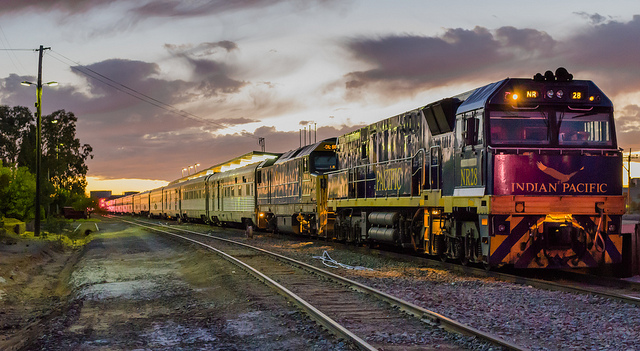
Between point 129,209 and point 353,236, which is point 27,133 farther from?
point 353,236

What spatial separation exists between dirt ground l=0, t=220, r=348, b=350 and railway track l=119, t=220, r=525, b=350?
291 millimetres

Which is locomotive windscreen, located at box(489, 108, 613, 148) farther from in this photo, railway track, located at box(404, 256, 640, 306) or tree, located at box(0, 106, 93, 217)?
tree, located at box(0, 106, 93, 217)

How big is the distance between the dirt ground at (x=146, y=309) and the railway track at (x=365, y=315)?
291 millimetres

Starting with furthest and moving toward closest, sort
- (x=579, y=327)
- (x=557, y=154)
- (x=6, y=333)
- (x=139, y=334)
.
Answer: (x=557, y=154)
(x=6, y=333)
(x=139, y=334)
(x=579, y=327)

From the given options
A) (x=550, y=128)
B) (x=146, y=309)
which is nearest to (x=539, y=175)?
(x=550, y=128)

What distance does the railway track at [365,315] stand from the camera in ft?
23.1

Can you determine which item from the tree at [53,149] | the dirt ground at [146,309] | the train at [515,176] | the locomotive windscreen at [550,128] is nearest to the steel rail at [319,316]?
the dirt ground at [146,309]

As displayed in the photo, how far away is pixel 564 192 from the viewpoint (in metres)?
11.5

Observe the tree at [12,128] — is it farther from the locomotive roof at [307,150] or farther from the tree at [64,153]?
the locomotive roof at [307,150]

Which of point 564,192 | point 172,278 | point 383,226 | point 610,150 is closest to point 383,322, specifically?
point 564,192

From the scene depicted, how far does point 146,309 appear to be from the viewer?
1020cm

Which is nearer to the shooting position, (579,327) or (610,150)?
(579,327)

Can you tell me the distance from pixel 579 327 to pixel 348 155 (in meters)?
13.8

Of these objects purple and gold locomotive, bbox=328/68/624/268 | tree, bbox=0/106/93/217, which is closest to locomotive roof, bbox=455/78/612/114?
purple and gold locomotive, bbox=328/68/624/268
